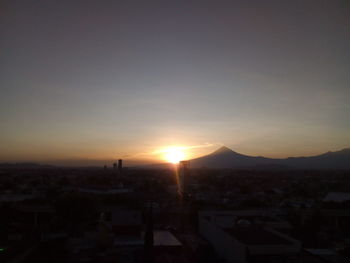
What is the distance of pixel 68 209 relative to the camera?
18281 mm

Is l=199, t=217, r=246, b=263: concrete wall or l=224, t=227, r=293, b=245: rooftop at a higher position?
l=224, t=227, r=293, b=245: rooftop

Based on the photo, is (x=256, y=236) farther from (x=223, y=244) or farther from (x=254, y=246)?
(x=254, y=246)

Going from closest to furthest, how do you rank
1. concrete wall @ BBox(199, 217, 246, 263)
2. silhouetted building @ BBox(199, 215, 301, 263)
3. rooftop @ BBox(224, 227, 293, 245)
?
silhouetted building @ BBox(199, 215, 301, 263)
concrete wall @ BBox(199, 217, 246, 263)
rooftop @ BBox(224, 227, 293, 245)

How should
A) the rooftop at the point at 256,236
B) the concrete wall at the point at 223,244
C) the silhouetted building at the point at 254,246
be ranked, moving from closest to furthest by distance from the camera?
1. the silhouetted building at the point at 254,246
2. the concrete wall at the point at 223,244
3. the rooftop at the point at 256,236

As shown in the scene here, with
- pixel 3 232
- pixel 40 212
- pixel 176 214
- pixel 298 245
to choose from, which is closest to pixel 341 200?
pixel 176 214

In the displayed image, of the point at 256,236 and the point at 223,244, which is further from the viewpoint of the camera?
the point at 223,244

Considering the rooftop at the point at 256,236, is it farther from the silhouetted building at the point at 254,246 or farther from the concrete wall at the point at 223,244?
the concrete wall at the point at 223,244

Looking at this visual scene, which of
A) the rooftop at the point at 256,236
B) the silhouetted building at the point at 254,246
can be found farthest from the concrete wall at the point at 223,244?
the rooftop at the point at 256,236

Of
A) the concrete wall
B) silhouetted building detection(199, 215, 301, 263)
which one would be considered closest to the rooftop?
silhouetted building detection(199, 215, 301, 263)

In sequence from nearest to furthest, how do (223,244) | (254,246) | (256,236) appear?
(254,246)
(256,236)
(223,244)

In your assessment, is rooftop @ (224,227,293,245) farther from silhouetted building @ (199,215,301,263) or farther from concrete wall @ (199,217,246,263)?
concrete wall @ (199,217,246,263)

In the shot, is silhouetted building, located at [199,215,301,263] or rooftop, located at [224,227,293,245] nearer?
silhouetted building, located at [199,215,301,263]

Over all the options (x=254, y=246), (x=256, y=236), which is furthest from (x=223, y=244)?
(x=254, y=246)

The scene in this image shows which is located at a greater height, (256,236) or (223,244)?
(256,236)
